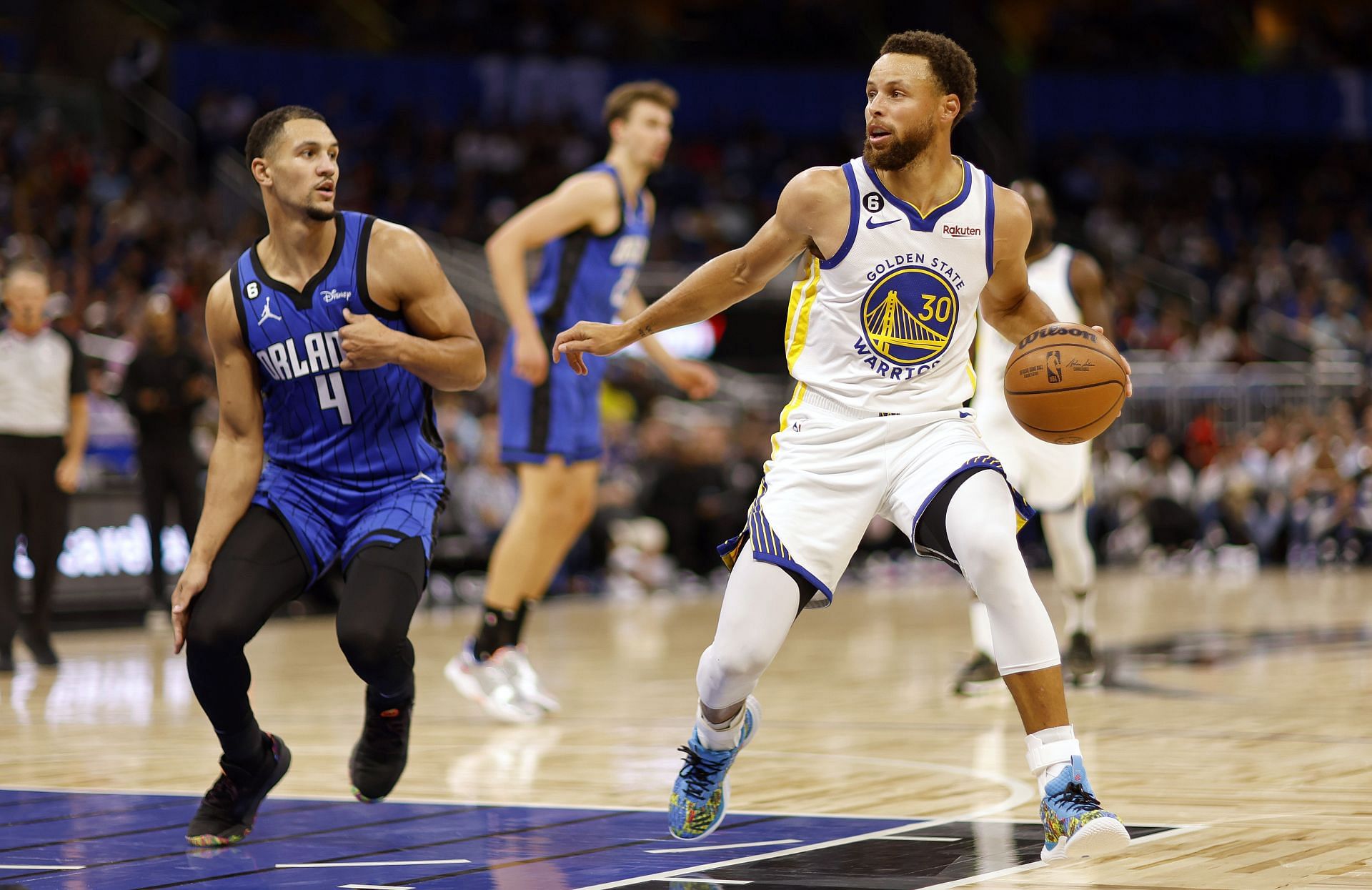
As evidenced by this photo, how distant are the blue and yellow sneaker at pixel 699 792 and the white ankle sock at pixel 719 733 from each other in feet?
0.03

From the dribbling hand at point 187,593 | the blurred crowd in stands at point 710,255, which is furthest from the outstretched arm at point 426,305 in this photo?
the blurred crowd in stands at point 710,255

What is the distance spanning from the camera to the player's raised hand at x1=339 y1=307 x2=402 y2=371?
4523mm

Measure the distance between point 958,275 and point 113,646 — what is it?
8.03m

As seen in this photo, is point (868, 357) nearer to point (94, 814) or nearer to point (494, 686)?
point (94, 814)

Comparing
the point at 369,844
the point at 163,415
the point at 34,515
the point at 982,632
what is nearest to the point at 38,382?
the point at 34,515

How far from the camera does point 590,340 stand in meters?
4.39

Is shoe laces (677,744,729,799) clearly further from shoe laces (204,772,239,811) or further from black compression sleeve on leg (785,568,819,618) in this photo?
shoe laces (204,772,239,811)

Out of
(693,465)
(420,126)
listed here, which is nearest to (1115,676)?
(693,465)

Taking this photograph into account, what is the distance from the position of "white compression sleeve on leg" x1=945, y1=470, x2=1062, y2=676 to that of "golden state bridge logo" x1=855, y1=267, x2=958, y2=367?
402 mm

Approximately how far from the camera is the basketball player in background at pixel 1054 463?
7691 millimetres

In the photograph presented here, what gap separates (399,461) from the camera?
4.95m

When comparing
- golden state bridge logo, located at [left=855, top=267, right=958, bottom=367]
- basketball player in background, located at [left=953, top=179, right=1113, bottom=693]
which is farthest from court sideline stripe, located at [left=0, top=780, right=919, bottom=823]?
basketball player in background, located at [left=953, top=179, right=1113, bottom=693]

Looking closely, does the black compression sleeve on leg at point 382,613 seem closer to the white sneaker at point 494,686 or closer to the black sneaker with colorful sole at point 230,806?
the black sneaker with colorful sole at point 230,806

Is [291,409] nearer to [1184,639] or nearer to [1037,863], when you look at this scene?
[1037,863]
